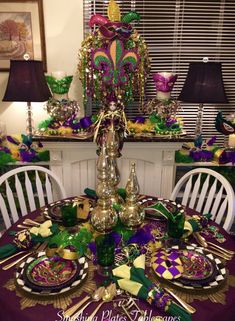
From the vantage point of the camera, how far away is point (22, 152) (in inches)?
87.8

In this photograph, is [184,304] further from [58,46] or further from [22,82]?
[58,46]

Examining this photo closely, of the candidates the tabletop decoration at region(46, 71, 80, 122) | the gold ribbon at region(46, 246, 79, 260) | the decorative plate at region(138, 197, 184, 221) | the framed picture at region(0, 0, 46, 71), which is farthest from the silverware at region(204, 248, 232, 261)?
the framed picture at region(0, 0, 46, 71)

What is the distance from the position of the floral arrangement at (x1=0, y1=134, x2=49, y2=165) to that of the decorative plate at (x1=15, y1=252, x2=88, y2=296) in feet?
3.58

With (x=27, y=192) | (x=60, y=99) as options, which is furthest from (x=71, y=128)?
(x=27, y=192)

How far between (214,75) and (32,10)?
1.37 metres

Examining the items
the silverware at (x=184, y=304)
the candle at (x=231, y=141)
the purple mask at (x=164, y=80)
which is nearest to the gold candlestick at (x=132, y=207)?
the silverware at (x=184, y=304)

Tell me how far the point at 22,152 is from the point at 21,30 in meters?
0.91

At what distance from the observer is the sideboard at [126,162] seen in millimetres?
2111

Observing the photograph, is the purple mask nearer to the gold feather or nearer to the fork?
the gold feather

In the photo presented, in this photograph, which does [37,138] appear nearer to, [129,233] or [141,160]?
[141,160]

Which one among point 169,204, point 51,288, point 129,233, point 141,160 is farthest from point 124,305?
point 141,160

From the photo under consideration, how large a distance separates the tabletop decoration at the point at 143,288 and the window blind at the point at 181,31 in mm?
1734

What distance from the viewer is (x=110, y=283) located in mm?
1134

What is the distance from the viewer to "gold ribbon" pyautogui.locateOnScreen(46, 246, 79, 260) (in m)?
1.22
